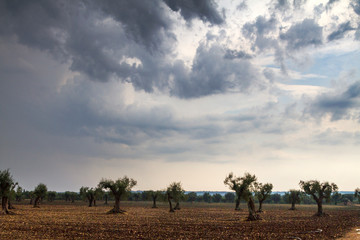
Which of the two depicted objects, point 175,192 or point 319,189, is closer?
point 319,189

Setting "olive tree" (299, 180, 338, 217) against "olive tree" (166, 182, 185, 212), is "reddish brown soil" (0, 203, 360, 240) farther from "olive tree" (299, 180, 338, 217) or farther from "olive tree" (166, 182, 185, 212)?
"olive tree" (166, 182, 185, 212)

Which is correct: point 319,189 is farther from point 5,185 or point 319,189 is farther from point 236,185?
point 5,185

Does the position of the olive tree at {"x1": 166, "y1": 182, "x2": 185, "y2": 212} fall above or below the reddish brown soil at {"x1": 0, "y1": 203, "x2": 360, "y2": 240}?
above

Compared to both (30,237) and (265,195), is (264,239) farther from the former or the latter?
(265,195)

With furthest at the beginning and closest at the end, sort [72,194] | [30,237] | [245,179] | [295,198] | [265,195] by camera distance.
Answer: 1. [72,194]
2. [295,198]
3. [265,195]
4. [245,179]
5. [30,237]

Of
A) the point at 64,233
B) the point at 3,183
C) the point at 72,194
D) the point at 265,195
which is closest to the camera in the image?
the point at 64,233

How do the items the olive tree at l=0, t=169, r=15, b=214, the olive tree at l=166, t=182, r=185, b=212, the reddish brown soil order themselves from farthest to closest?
the olive tree at l=166, t=182, r=185, b=212 < the olive tree at l=0, t=169, r=15, b=214 < the reddish brown soil

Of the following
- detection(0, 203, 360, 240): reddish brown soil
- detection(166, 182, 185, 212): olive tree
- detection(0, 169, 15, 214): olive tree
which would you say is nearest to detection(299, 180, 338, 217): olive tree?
detection(0, 203, 360, 240): reddish brown soil

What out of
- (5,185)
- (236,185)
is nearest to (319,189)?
(236,185)

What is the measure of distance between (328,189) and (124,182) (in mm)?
57898

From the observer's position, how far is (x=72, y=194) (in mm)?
192000

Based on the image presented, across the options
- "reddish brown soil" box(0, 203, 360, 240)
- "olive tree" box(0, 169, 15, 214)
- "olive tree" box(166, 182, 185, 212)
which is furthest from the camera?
"olive tree" box(166, 182, 185, 212)

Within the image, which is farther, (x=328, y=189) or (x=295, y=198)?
(x=295, y=198)

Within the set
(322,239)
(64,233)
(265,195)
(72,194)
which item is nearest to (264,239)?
(322,239)
